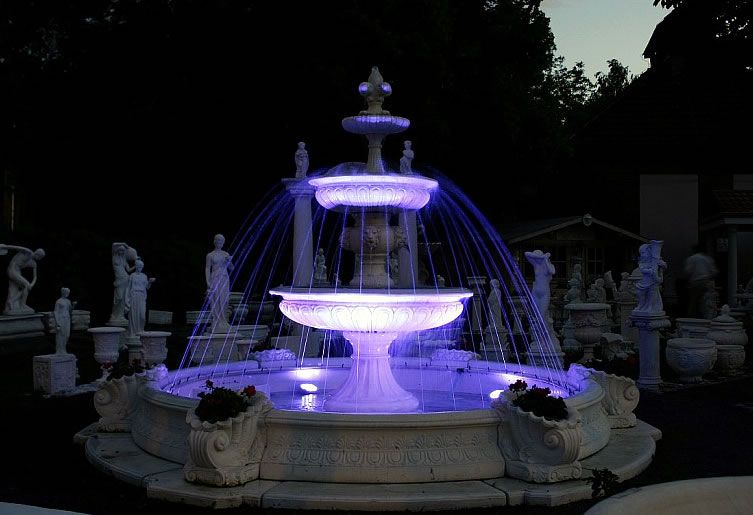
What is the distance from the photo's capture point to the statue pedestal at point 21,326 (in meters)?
16.8

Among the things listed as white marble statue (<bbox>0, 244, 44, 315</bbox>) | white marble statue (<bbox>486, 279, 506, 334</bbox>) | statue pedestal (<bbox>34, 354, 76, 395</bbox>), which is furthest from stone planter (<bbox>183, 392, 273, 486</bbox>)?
white marble statue (<bbox>0, 244, 44, 315</bbox>)

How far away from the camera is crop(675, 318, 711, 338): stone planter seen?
576 inches

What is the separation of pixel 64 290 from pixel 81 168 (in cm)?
1364

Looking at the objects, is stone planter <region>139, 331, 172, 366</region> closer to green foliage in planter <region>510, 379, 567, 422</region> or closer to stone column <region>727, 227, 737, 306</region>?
green foliage in planter <region>510, 379, 567, 422</region>

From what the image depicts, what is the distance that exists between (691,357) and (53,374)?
1024cm

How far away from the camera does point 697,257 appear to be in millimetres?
18156

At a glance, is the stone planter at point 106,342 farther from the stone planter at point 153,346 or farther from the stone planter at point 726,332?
the stone planter at point 726,332

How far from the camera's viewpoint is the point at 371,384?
29.6 feet

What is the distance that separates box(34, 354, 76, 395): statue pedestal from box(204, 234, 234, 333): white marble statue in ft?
12.0

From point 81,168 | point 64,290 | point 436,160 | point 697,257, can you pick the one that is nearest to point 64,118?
point 81,168

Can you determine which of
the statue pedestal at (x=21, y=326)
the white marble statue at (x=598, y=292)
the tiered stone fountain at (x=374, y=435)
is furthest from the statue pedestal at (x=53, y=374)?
the white marble statue at (x=598, y=292)

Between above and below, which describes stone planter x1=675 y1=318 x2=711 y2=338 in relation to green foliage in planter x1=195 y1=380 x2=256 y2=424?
above

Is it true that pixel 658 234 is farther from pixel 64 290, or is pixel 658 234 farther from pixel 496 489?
pixel 496 489

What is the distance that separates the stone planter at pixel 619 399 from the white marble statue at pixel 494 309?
8383 mm
